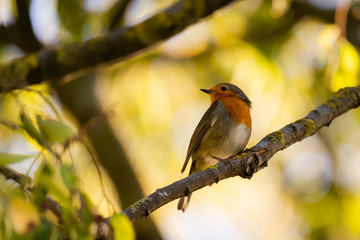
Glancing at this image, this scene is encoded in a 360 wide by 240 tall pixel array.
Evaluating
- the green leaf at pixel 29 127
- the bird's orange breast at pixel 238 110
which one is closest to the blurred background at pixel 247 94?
the bird's orange breast at pixel 238 110

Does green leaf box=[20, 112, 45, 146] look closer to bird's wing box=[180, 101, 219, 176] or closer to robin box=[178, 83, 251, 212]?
robin box=[178, 83, 251, 212]

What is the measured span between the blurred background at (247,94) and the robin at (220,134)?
741mm

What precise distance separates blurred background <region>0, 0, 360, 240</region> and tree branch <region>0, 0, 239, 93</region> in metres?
0.85

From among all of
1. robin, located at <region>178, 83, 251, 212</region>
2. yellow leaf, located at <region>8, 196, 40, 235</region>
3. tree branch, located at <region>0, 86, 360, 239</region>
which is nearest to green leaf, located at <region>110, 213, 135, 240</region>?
tree branch, located at <region>0, 86, 360, 239</region>

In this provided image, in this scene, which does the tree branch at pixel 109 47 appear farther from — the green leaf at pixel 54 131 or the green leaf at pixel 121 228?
the green leaf at pixel 121 228

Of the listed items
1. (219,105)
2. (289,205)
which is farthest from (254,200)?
(219,105)

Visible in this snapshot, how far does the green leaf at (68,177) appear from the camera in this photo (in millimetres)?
1693

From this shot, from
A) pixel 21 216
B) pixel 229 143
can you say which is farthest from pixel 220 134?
pixel 21 216

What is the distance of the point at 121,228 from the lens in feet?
5.86

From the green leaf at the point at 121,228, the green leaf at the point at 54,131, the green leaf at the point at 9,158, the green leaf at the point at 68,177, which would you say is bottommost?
the green leaf at the point at 121,228

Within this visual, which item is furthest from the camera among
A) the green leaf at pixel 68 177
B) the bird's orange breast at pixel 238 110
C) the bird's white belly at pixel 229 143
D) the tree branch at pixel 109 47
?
the bird's orange breast at pixel 238 110

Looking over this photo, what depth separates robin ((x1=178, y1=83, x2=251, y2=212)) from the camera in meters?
4.57

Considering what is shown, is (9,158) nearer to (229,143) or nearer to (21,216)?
(21,216)

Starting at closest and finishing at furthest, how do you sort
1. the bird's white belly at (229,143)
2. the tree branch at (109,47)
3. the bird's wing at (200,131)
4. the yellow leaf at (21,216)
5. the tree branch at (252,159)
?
the yellow leaf at (21,216)
the tree branch at (252,159)
the tree branch at (109,47)
the bird's white belly at (229,143)
the bird's wing at (200,131)
